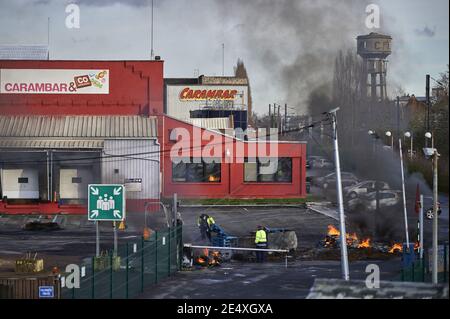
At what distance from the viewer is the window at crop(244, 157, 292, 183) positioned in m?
45.9

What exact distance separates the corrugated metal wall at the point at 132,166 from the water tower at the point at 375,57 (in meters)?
13.3

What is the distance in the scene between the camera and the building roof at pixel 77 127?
1665 inches

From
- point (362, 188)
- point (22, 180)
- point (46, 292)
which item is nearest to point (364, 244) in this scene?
point (362, 188)

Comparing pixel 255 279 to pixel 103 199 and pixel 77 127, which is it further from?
pixel 77 127

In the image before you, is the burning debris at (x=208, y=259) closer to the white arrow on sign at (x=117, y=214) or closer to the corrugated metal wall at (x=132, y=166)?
the white arrow on sign at (x=117, y=214)

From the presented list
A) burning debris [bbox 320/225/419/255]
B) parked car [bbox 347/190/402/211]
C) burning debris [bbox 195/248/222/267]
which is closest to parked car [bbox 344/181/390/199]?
parked car [bbox 347/190/402/211]

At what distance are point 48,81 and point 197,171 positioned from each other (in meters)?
9.54

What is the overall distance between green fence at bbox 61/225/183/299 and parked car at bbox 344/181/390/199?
41.7 feet

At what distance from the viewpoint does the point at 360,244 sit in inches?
1157

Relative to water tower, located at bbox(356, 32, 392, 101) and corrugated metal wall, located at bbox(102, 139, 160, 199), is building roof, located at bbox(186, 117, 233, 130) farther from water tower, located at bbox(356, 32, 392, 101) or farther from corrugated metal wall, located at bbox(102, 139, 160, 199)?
corrugated metal wall, located at bbox(102, 139, 160, 199)

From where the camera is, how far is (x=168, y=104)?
6444cm
